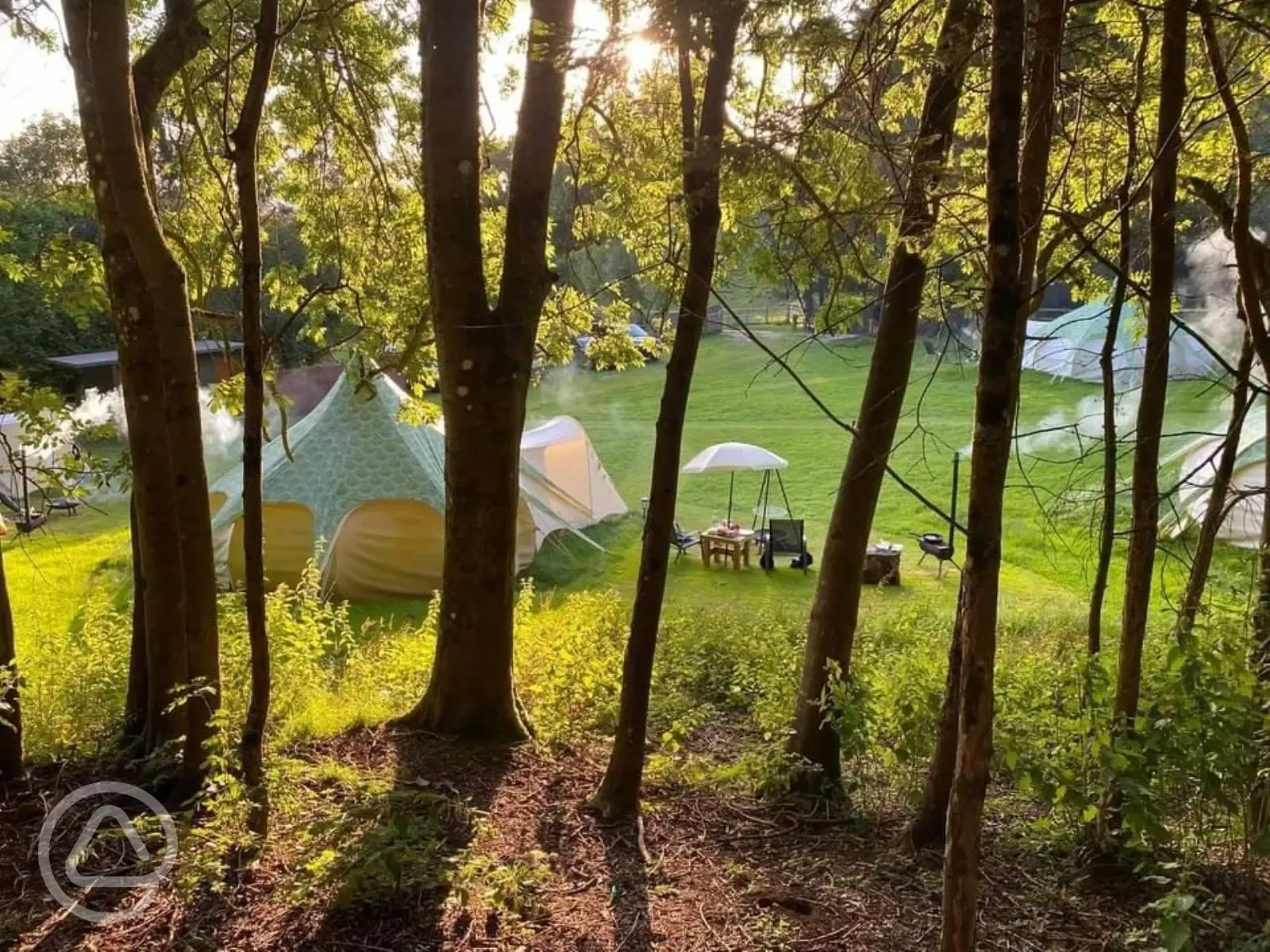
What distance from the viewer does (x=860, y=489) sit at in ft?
13.8

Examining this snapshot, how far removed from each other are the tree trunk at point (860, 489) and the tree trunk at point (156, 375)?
8.69 feet

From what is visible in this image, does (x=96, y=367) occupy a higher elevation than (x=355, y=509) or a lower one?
higher

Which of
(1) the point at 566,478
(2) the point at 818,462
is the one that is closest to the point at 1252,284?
(1) the point at 566,478

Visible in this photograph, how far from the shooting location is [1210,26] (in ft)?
9.40

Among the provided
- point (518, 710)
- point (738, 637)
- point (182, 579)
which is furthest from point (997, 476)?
point (738, 637)

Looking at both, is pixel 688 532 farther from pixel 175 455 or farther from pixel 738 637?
pixel 175 455

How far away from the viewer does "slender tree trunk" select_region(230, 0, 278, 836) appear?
3064mm

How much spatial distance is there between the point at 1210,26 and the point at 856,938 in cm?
317

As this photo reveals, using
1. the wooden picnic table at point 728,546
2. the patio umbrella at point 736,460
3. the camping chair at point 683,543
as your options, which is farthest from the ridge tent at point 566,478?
the wooden picnic table at point 728,546

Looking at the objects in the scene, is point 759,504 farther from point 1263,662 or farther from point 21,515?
point 1263,662

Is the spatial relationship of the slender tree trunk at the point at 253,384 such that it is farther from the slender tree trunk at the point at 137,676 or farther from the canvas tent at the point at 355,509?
the canvas tent at the point at 355,509

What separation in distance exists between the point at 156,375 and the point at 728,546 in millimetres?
10107

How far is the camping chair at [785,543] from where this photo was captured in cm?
1286

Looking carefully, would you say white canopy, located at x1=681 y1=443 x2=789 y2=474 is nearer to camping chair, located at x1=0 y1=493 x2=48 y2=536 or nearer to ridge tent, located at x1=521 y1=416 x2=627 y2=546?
ridge tent, located at x1=521 y1=416 x2=627 y2=546
